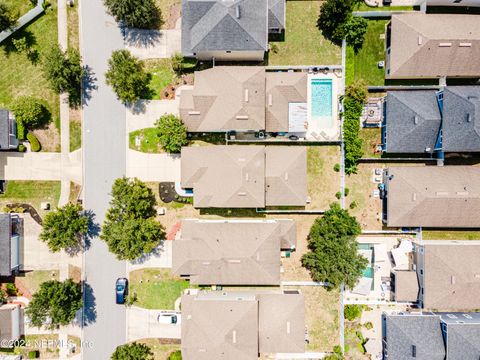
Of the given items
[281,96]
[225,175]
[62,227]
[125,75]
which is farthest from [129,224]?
[281,96]

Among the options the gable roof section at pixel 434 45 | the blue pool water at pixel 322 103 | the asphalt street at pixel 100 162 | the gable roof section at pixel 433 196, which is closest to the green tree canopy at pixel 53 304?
the asphalt street at pixel 100 162

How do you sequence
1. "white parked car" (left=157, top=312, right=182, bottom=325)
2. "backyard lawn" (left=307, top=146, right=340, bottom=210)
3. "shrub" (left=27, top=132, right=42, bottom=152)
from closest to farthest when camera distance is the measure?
1. "shrub" (left=27, top=132, right=42, bottom=152)
2. "white parked car" (left=157, top=312, right=182, bottom=325)
3. "backyard lawn" (left=307, top=146, right=340, bottom=210)

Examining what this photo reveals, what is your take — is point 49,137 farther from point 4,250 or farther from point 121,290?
point 121,290

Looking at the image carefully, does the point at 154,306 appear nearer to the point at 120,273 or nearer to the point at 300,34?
the point at 120,273

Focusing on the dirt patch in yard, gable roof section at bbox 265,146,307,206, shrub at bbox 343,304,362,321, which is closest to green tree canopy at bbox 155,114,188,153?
gable roof section at bbox 265,146,307,206

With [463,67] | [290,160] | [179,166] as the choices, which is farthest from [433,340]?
[179,166]

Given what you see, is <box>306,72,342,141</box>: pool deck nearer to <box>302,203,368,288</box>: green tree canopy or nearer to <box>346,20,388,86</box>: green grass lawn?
<box>346,20,388,86</box>: green grass lawn
